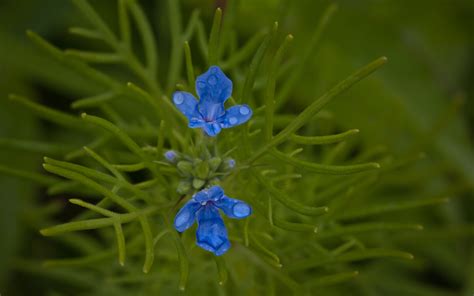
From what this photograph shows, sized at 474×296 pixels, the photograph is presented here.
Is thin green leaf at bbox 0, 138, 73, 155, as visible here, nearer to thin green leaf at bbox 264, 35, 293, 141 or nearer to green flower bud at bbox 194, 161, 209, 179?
green flower bud at bbox 194, 161, 209, 179

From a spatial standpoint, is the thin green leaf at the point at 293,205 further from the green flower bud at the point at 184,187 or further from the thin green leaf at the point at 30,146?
the thin green leaf at the point at 30,146

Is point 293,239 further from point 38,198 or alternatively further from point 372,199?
point 38,198

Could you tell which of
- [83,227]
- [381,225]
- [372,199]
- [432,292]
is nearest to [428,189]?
[372,199]

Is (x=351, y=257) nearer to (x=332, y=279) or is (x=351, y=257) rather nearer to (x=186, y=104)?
(x=332, y=279)

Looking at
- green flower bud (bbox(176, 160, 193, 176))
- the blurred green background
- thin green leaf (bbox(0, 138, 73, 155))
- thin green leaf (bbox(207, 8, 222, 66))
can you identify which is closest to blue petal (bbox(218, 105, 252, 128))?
thin green leaf (bbox(207, 8, 222, 66))

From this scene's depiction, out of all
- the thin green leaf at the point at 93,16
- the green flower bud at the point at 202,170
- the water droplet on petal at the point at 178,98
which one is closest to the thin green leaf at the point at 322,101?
the green flower bud at the point at 202,170

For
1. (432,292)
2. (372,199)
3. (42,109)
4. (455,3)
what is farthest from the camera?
(455,3)

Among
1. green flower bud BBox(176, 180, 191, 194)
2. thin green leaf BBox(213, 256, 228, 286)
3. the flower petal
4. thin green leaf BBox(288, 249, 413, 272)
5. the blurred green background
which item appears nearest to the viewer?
the flower petal

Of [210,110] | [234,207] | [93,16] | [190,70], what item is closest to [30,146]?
[93,16]
